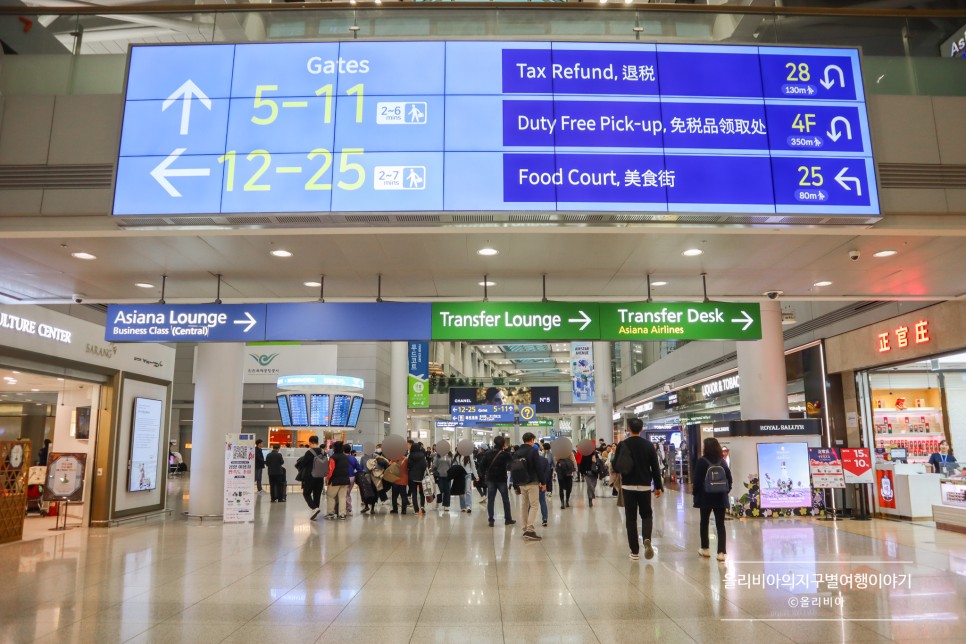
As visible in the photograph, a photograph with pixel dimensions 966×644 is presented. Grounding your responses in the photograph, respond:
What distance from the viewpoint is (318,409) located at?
23016mm

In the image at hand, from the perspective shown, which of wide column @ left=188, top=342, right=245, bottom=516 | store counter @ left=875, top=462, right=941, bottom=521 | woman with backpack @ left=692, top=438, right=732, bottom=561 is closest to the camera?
woman with backpack @ left=692, top=438, right=732, bottom=561

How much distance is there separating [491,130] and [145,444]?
11361 mm

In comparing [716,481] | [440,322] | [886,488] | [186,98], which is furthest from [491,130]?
[886,488]

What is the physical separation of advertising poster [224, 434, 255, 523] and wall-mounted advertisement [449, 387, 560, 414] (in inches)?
815

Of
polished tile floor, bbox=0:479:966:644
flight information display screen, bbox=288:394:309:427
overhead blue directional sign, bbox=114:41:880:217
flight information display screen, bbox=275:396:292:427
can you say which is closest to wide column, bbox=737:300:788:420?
polished tile floor, bbox=0:479:966:644

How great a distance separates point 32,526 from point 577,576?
10.8 metres

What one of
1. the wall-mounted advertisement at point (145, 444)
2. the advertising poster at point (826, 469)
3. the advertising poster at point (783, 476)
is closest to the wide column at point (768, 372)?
the advertising poster at point (783, 476)

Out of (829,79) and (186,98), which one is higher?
(829,79)

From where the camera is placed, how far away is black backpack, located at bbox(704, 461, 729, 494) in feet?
27.1

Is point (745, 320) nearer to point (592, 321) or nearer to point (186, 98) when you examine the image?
point (592, 321)

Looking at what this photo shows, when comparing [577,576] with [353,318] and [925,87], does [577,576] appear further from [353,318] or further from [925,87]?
[925,87]

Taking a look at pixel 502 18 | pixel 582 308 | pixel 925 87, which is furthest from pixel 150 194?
pixel 925 87

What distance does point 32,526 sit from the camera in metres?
12.5

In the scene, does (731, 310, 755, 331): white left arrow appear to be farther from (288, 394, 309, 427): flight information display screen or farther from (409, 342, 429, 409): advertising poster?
(409, 342, 429, 409): advertising poster
